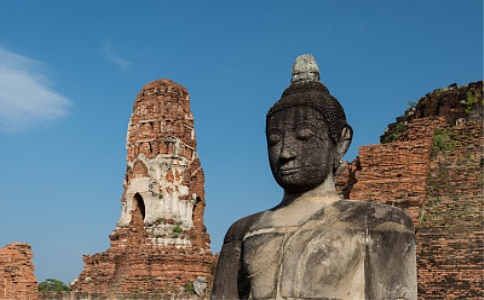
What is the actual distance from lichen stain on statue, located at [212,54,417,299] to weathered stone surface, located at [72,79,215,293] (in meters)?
23.6

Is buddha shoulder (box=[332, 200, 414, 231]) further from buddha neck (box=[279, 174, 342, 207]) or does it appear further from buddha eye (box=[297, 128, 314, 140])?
buddha eye (box=[297, 128, 314, 140])

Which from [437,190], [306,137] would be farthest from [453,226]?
[306,137]

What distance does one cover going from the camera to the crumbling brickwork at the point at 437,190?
13953 mm

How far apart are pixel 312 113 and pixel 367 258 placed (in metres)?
0.90

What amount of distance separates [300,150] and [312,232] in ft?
1.62

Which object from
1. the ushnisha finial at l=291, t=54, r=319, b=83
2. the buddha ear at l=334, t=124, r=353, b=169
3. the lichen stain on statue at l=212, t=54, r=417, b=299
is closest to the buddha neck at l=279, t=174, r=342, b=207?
the lichen stain on statue at l=212, t=54, r=417, b=299

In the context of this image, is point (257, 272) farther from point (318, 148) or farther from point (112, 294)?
point (112, 294)

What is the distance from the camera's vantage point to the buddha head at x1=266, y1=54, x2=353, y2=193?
412 cm

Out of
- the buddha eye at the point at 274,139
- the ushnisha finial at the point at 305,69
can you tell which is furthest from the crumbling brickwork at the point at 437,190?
the buddha eye at the point at 274,139

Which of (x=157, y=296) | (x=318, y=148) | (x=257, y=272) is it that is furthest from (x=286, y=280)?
(x=157, y=296)

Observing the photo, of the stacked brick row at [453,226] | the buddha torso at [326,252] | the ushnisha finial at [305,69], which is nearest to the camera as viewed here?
the buddha torso at [326,252]

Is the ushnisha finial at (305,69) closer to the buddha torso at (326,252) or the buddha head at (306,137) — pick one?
the buddha head at (306,137)

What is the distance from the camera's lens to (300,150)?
13.6 feet

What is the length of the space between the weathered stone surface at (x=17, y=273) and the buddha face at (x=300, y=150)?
62.3 ft
